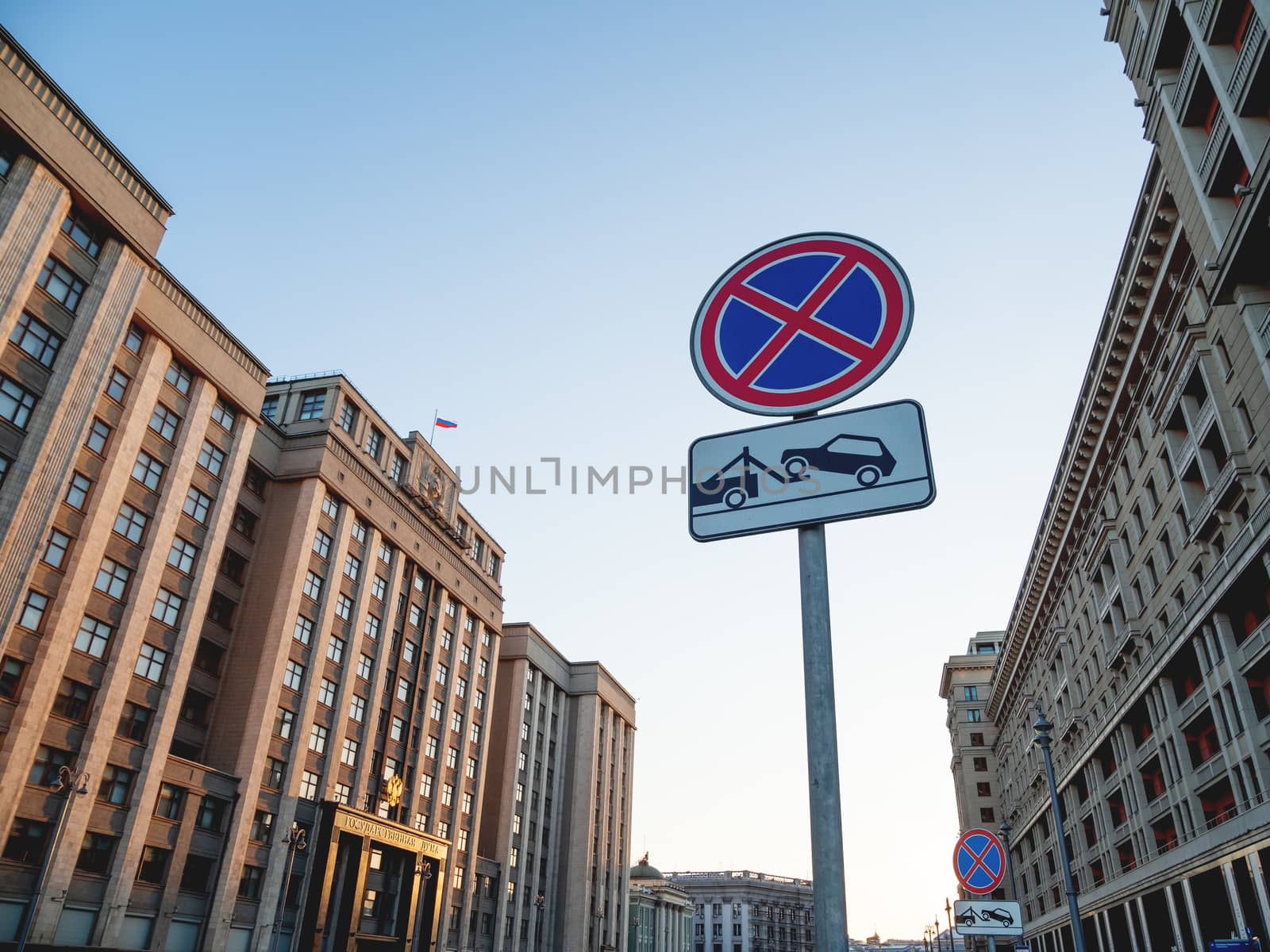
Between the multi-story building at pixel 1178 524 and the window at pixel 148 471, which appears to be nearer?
the multi-story building at pixel 1178 524

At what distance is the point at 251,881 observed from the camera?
4753 cm

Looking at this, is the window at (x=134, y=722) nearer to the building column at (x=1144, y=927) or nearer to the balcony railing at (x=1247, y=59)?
the balcony railing at (x=1247, y=59)

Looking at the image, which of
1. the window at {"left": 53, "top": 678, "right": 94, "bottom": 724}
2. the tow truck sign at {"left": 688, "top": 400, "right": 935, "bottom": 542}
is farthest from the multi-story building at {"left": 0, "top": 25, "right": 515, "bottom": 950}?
the tow truck sign at {"left": 688, "top": 400, "right": 935, "bottom": 542}

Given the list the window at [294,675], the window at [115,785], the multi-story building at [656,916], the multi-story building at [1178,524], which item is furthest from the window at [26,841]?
the multi-story building at [656,916]

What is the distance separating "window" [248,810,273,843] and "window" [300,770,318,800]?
2.52 meters

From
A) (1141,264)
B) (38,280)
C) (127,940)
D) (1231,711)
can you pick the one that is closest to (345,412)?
(38,280)

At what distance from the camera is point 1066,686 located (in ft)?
200

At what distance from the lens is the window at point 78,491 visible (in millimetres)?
39938

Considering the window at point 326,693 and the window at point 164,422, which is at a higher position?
the window at point 164,422

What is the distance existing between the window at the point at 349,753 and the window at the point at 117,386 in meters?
24.4

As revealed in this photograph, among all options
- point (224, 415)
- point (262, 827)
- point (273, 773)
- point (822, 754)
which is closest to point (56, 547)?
point (224, 415)

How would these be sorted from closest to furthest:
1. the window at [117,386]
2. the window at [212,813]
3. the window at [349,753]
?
the window at [117,386] < the window at [212,813] < the window at [349,753]

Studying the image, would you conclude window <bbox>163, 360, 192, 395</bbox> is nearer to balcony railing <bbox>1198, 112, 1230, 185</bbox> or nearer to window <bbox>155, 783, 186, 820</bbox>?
window <bbox>155, 783, 186, 820</bbox>

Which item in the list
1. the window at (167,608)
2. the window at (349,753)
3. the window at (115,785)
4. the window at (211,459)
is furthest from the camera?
the window at (349,753)
